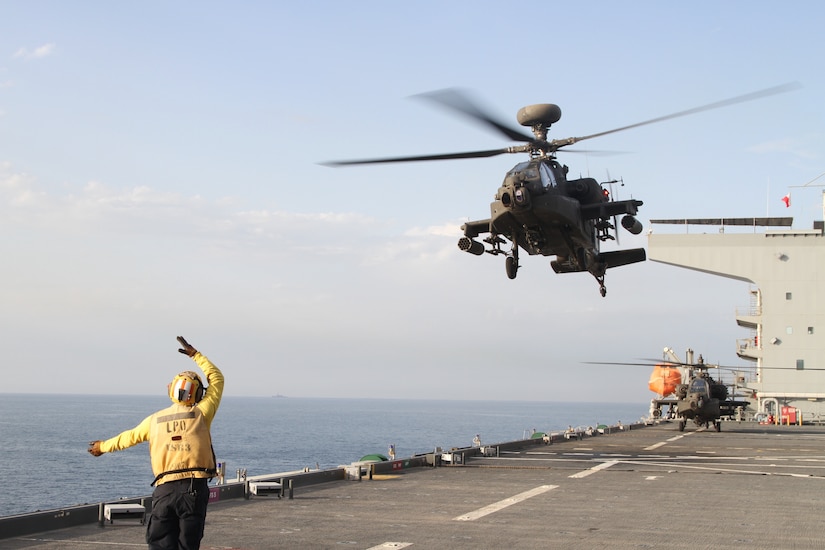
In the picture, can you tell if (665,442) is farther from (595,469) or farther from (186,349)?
(186,349)

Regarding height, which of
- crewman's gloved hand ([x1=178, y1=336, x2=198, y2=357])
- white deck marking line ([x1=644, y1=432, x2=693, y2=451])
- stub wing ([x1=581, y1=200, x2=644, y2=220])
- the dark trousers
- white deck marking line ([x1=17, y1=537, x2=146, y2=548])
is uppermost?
stub wing ([x1=581, y1=200, x2=644, y2=220])

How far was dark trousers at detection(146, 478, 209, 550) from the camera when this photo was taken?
735 cm

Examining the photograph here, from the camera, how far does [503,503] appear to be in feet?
55.6

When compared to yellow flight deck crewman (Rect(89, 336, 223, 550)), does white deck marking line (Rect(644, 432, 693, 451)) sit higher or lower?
lower

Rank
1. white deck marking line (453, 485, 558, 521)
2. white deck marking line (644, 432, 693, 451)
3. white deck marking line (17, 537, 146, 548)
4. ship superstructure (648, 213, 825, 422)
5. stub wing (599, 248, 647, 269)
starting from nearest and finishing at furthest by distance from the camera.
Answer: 1. white deck marking line (17, 537, 146, 548)
2. white deck marking line (453, 485, 558, 521)
3. stub wing (599, 248, 647, 269)
4. white deck marking line (644, 432, 693, 451)
5. ship superstructure (648, 213, 825, 422)

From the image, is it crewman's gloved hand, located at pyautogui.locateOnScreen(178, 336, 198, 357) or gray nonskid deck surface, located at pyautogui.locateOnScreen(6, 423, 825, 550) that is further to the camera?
gray nonskid deck surface, located at pyautogui.locateOnScreen(6, 423, 825, 550)

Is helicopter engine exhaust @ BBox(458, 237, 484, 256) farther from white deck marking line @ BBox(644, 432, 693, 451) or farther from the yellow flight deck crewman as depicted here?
the yellow flight deck crewman

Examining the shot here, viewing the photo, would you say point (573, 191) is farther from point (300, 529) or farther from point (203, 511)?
point (203, 511)

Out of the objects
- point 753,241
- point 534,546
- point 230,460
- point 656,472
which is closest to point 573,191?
point 656,472

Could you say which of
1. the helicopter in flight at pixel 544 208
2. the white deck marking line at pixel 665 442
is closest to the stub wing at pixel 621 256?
the helicopter in flight at pixel 544 208

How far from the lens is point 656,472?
80.6 feet

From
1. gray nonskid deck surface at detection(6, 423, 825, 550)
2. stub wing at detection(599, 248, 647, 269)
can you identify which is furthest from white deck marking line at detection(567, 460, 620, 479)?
stub wing at detection(599, 248, 647, 269)

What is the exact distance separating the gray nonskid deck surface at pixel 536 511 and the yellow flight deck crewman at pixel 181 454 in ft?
14.2

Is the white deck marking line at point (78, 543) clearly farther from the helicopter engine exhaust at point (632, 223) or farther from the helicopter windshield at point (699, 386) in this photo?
the helicopter windshield at point (699, 386)
